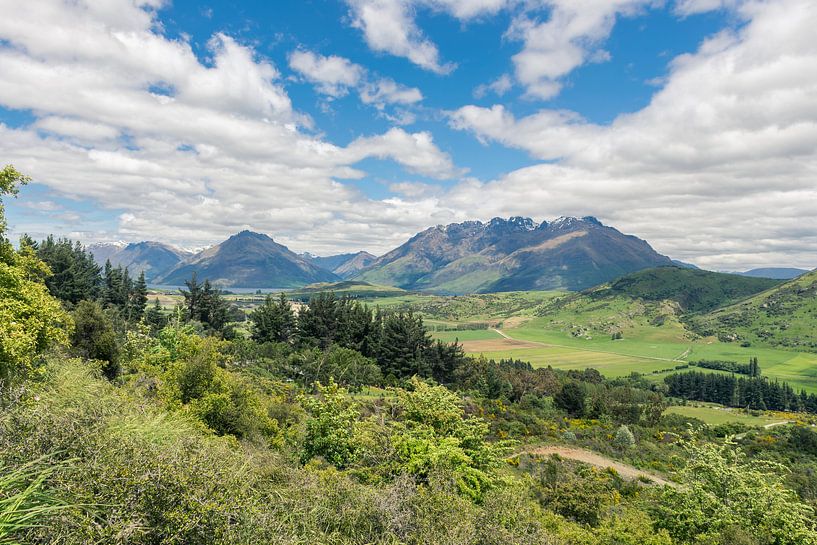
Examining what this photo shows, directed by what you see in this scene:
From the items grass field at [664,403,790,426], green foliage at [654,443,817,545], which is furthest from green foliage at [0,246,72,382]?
grass field at [664,403,790,426]

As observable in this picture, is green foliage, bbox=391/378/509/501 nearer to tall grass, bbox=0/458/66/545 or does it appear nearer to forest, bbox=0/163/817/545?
forest, bbox=0/163/817/545

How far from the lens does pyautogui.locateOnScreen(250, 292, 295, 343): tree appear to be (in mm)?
77688

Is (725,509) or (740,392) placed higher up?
(725,509)

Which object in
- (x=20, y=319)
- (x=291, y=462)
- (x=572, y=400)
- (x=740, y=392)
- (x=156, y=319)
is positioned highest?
Answer: (x=20, y=319)

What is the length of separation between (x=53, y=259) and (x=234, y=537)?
3210 inches

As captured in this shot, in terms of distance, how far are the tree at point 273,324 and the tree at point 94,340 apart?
3632 centimetres

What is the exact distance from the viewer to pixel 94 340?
39625 mm

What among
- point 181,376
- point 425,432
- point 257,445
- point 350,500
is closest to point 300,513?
point 350,500

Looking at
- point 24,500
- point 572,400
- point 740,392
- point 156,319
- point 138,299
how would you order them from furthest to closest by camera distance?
point 740,392 < point 138,299 < point 572,400 < point 156,319 < point 24,500

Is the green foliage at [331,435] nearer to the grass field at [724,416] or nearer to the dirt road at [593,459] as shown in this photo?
the dirt road at [593,459]

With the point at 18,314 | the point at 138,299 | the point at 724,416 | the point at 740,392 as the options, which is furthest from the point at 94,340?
the point at 740,392

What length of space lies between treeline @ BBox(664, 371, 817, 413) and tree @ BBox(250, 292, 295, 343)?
148 meters

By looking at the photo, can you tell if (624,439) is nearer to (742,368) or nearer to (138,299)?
(138,299)

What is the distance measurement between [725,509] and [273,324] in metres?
70.1
